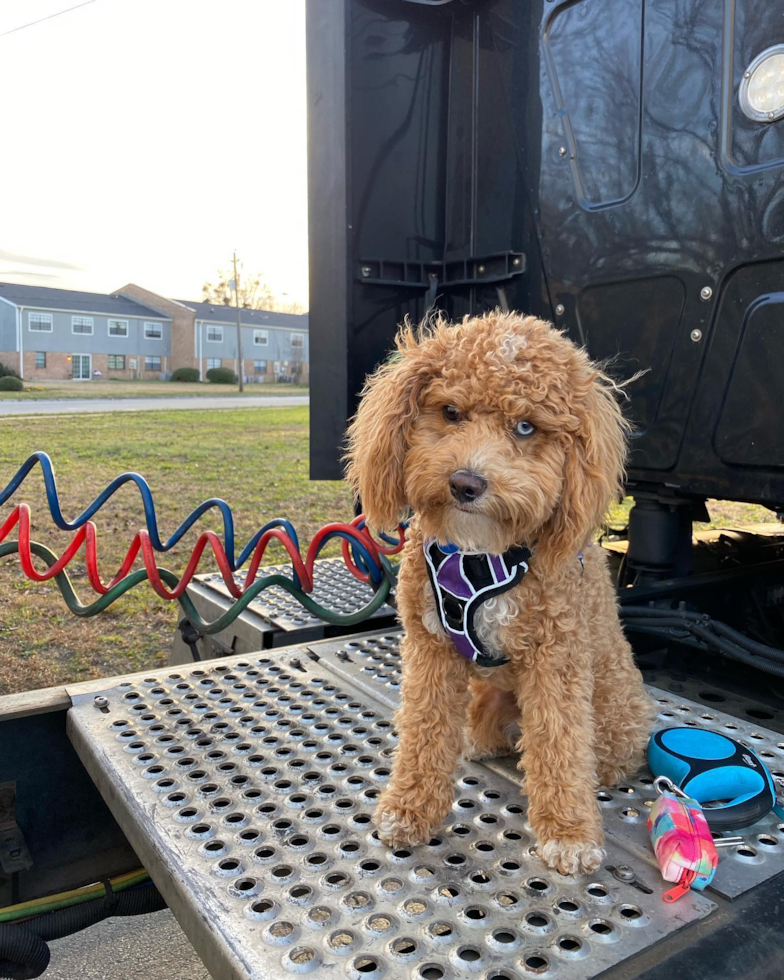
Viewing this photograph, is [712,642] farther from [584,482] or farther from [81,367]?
[81,367]

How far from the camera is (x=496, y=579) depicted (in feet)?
5.43

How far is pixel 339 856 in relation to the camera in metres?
1.58

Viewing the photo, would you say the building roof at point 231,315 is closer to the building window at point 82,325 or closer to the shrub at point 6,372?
the building window at point 82,325

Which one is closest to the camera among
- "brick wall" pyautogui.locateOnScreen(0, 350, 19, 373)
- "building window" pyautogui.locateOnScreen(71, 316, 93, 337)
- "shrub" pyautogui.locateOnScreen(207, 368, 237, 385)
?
"brick wall" pyautogui.locateOnScreen(0, 350, 19, 373)

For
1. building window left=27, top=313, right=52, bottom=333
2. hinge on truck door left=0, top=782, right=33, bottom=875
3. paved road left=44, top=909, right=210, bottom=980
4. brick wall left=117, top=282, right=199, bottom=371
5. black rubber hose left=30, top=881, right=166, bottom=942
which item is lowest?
paved road left=44, top=909, right=210, bottom=980

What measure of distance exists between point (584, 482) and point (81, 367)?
7.87 metres

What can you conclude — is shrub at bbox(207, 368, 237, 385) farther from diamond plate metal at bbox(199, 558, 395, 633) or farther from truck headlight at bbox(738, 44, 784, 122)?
truck headlight at bbox(738, 44, 784, 122)

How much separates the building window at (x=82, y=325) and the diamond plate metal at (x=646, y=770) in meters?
7.14

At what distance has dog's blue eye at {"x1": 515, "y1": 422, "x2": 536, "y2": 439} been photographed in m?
1.55

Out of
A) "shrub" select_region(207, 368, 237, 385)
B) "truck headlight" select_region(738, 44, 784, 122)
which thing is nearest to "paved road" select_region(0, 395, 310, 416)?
"truck headlight" select_region(738, 44, 784, 122)

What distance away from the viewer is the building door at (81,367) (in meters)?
7.72

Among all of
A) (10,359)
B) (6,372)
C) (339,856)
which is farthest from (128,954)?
(10,359)

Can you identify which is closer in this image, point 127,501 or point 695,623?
point 695,623

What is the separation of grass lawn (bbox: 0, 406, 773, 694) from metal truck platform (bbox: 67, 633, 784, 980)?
940mm
